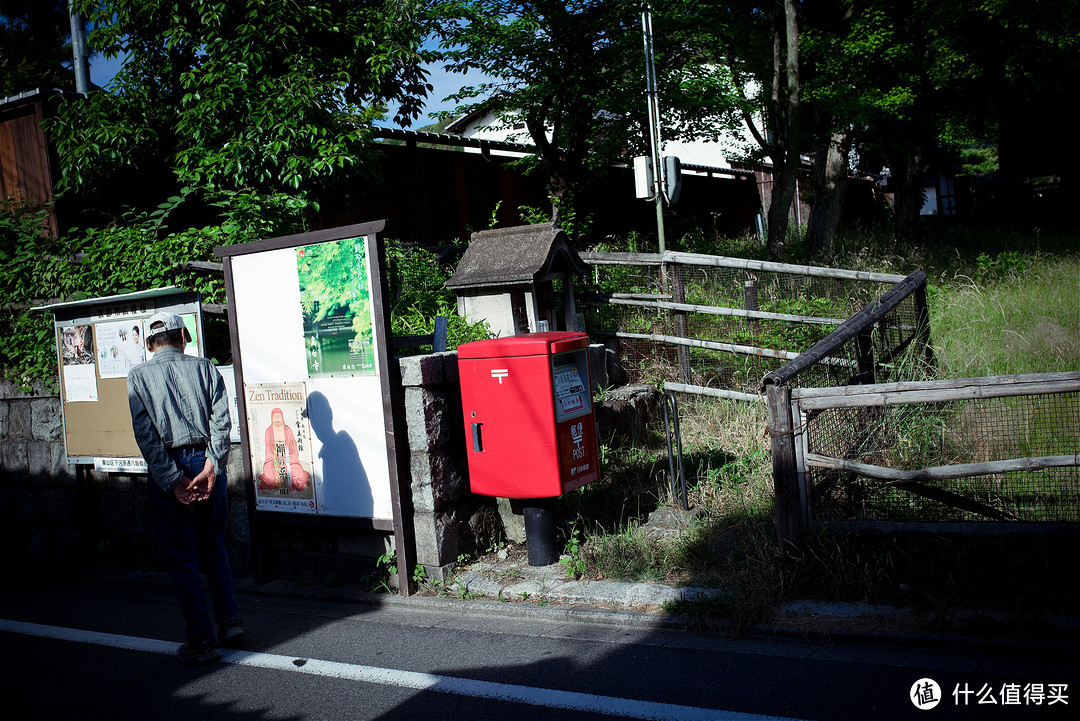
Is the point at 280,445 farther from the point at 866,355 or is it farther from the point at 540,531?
the point at 866,355

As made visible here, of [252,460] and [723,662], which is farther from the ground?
[252,460]

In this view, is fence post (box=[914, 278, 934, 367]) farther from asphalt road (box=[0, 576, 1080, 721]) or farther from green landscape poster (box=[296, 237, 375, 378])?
green landscape poster (box=[296, 237, 375, 378])

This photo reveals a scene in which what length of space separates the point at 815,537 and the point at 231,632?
3399 mm

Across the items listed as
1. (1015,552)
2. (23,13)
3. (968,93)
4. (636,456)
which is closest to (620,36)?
(968,93)

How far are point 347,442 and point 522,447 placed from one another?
1.33 metres

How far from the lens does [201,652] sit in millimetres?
4441

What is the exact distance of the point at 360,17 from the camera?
905 cm

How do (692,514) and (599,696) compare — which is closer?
(599,696)

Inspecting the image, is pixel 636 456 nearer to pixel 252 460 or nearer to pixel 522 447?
pixel 522 447

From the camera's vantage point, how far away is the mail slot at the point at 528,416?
16.3 ft

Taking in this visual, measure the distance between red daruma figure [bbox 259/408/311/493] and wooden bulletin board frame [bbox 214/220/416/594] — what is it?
2 cm

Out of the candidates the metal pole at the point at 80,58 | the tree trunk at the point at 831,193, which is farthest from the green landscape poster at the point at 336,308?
the tree trunk at the point at 831,193

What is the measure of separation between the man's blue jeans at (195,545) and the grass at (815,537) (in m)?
2.22

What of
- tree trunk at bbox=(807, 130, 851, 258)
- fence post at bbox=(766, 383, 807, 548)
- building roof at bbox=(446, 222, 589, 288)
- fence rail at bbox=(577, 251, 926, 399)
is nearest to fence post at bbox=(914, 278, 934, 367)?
fence rail at bbox=(577, 251, 926, 399)
